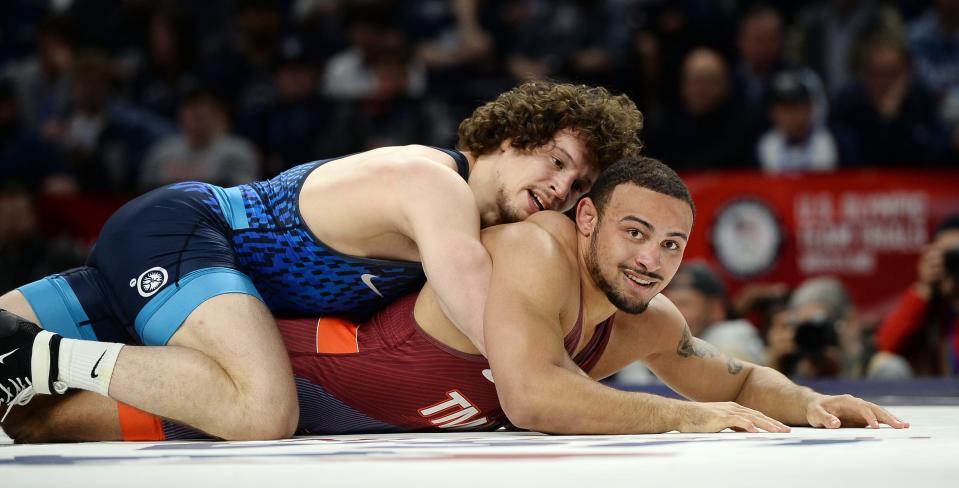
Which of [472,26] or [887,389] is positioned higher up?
[472,26]

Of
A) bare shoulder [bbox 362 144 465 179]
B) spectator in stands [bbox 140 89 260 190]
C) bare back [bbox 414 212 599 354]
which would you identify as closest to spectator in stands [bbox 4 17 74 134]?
spectator in stands [bbox 140 89 260 190]

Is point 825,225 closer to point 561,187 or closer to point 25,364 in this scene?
point 561,187

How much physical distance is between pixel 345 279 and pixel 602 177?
2.31 ft

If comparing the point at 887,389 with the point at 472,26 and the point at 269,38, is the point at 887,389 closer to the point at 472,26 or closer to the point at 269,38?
the point at 472,26

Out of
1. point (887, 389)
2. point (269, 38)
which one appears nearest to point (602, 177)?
point (887, 389)

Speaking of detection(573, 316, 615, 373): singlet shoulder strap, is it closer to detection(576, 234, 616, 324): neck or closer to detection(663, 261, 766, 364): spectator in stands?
detection(576, 234, 616, 324): neck

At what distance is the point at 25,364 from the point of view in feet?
9.45

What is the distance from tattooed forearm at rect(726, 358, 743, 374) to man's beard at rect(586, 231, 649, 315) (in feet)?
1.40

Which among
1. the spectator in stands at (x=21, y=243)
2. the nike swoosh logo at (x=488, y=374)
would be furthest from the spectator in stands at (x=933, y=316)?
the spectator in stands at (x=21, y=243)

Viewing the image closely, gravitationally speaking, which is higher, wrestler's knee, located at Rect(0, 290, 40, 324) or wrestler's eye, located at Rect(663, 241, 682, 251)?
wrestler's eye, located at Rect(663, 241, 682, 251)

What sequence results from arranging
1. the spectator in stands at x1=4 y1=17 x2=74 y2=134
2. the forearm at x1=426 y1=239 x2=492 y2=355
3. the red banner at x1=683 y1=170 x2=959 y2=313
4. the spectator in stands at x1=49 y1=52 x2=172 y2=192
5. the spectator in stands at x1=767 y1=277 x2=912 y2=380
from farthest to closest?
the spectator in stands at x1=4 y1=17 x2=74 y2=134, the spectator in stands at x1=49 y1=52 x2=172 y2=192, the red banner at x1=683 y1=170 x2=959 y2=313, the spectator in stands at x1=767 y1=277 x2=912 y2=380, the forearm at x1=426 y1=239 x2=492 y2=355

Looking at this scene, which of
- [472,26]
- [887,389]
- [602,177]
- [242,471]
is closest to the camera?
[242,471]

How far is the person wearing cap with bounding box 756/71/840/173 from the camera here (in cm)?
629

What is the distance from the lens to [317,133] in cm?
706
